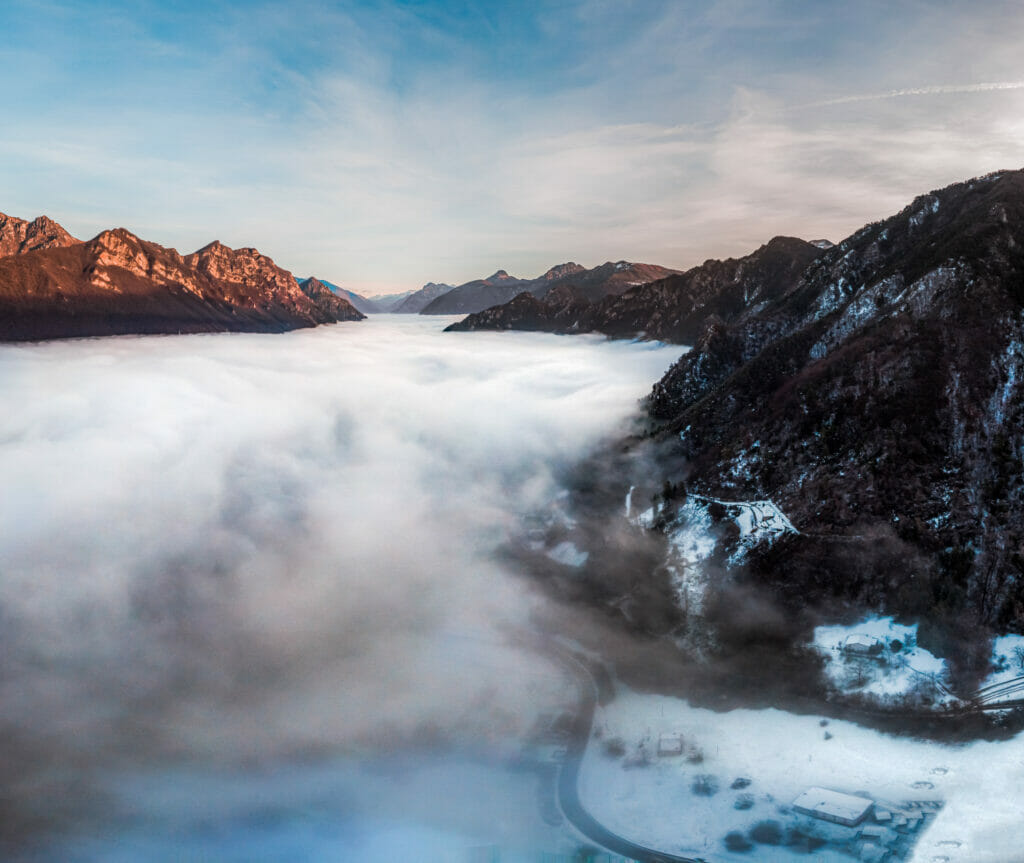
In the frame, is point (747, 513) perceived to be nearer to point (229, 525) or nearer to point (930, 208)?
point (930, 208)

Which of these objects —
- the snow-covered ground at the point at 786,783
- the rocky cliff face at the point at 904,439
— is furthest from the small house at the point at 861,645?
the snow-covered ground at the point at 786,783

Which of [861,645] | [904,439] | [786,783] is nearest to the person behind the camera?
[786,783]

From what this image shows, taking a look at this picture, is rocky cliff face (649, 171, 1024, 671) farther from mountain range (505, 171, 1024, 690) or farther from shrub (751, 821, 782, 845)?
shrub (751, 821, 782, 845)

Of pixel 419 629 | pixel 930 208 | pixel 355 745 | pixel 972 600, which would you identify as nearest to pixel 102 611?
pixel 419 629

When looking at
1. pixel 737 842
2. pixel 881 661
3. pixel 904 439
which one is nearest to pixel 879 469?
pixel 904 439

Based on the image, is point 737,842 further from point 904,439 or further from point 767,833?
point 904,439

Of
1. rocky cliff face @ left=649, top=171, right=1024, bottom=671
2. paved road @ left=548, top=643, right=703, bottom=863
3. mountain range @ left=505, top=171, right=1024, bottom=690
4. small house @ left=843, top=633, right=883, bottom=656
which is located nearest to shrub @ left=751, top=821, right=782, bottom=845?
paved road @ left=548, top=643, right=703, bottom=863
